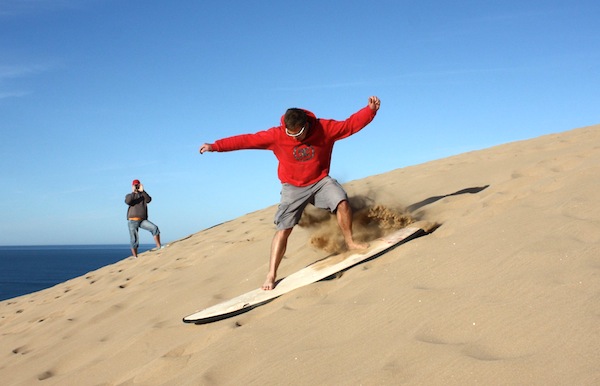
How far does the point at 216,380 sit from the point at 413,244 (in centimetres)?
193

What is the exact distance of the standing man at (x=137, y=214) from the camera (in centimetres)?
1116

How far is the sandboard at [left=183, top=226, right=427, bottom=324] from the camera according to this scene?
4.07 metres

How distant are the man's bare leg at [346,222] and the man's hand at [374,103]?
0.85 meters

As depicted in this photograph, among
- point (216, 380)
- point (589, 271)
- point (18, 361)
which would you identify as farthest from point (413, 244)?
point (18, 361)

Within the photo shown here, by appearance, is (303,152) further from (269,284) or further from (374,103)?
(269,284)

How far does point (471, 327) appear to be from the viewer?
8.57 feet

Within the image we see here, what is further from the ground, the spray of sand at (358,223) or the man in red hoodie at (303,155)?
the man in red hoodie at (303,155)

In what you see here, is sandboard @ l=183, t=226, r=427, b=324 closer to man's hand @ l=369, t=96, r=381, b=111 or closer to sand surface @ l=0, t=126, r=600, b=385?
sand surface @ l=0, t=126, r=600, b=385

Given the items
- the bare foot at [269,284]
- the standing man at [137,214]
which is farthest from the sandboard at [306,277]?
the standing man at [137,214]

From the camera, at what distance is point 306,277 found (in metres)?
4.29

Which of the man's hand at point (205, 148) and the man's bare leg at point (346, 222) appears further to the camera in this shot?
the man's hand at point (205, 148)

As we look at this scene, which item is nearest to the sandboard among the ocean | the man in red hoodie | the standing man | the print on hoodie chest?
the man in red hoodie

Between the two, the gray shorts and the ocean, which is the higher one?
the gray shorts

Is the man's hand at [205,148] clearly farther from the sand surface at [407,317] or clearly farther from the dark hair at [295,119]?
the sand surface at [407,317]
